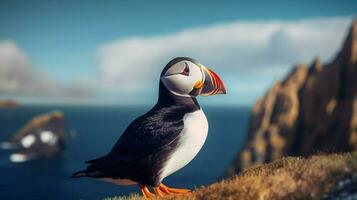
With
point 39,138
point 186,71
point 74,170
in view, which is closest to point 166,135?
point 186,71

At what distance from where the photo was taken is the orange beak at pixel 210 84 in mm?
11258

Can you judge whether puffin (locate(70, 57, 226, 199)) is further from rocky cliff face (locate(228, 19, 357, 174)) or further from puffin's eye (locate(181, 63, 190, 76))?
rocky cliff face (locate(228, 19, 357, 174))

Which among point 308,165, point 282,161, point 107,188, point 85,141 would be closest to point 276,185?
point 308,165

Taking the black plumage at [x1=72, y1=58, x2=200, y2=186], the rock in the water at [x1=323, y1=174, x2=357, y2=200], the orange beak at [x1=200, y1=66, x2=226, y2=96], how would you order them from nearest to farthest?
the rock in the water at [x1=323, y1=174, x2=357, y2=200], the black plumage at [x1=72, y1=58, x2=200, y2=186], the orange beak at [x1=200, y1=66, x2=226, y2=96]

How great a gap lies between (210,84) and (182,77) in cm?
79

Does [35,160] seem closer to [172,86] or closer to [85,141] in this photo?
[85,141]

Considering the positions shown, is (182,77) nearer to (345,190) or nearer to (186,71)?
(186,71)

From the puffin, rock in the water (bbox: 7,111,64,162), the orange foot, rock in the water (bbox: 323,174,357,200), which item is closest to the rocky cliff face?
rock in the water (bbox: 7,111,64,162)

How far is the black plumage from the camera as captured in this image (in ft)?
35.3

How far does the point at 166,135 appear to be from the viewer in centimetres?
1073

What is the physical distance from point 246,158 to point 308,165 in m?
66.3

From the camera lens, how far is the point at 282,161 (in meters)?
12.0

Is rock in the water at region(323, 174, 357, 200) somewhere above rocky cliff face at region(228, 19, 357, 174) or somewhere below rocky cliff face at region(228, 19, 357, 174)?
above

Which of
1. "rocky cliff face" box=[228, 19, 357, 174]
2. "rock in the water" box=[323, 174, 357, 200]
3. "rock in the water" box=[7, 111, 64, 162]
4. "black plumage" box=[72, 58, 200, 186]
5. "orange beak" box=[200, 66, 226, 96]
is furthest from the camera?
"rock in the water" box=[7, 111, 64, 162]
